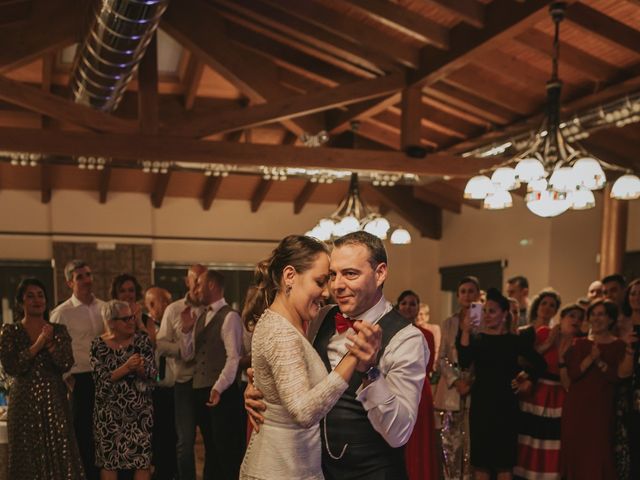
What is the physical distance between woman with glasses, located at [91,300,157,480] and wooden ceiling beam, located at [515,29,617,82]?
387 cm

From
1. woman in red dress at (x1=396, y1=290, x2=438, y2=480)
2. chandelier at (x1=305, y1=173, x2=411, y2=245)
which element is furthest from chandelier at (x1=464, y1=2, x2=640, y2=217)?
chandelier at (x1=305, y1=173, x2=411, y2=245)

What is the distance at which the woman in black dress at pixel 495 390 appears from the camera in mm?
4312

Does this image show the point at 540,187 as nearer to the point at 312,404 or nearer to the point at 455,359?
the point at 455,359

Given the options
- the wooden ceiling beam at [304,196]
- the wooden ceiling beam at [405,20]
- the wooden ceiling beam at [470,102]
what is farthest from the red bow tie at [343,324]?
the wooden ceiling beam at [304,196]

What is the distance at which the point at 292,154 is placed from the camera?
659 centimetres

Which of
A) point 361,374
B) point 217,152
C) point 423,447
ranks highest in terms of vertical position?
point 217,152

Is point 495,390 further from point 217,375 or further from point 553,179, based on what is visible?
point 217,375

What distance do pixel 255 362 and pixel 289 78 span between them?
261 inches

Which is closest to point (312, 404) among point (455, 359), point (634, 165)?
point (455, 359)

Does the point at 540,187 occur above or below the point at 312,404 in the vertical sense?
above

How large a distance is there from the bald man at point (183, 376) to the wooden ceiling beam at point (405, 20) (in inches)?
97.5

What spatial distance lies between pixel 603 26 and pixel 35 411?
481 cm

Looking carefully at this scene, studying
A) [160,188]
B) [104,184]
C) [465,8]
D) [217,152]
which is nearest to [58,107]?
[217,152]

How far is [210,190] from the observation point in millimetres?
Answer: 11516
